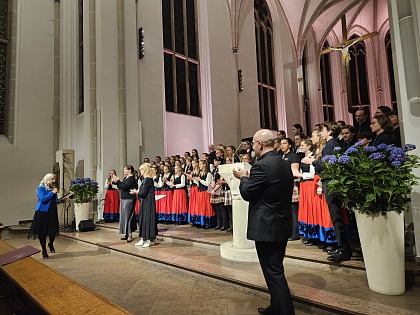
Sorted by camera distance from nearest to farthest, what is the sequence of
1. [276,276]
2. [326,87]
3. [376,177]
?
[276,276], [376,177], [326,87]

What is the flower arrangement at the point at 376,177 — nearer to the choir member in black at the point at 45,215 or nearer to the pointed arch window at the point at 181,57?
the choir member in black at the point at 45,215

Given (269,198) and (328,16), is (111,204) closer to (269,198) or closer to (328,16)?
(269,198)

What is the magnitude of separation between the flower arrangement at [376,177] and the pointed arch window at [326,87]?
655 inches

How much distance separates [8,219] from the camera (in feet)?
32.8

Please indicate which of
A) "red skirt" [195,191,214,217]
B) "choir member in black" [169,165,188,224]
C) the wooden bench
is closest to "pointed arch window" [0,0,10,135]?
"choir member in black" [169,165,188,224]

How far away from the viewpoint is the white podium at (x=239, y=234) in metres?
4.45

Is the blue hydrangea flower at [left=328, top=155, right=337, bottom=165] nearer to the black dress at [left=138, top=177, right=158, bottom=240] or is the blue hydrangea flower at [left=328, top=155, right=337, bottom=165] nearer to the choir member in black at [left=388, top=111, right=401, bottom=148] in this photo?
the choir member in black at [left=388, top=111, right=401, bottom=148]

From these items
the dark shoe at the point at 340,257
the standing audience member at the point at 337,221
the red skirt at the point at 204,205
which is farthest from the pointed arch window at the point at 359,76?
the dark shoe at the point at 340,257

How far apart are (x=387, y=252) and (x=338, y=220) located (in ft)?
2.84

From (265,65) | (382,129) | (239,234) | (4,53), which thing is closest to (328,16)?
(265,65)

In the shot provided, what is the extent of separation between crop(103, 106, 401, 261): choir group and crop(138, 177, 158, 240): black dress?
0.51 feet

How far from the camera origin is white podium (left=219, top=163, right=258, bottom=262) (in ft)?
14.6

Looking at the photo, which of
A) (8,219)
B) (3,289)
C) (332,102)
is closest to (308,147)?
(3,289)

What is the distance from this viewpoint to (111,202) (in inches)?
357
